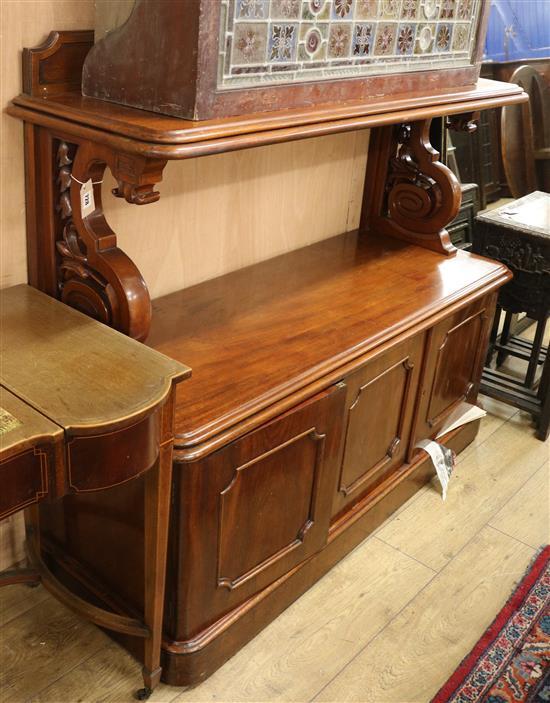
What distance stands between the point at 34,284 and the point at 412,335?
39.8 inches

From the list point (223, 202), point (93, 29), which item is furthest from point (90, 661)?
point (93, 29)

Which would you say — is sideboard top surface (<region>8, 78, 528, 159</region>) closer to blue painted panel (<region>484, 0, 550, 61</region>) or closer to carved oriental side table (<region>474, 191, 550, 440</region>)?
carved oriental side table (<region>474, 191, 550, 440</region>)

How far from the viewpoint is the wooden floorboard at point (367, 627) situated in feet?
6.26

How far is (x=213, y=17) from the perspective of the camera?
1.46 m

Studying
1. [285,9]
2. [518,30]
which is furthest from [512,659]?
[518,30]

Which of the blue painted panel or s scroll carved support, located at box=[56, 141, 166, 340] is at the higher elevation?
the blue painted panel

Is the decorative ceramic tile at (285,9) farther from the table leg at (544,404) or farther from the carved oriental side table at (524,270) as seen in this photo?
the table leg at (544,404)

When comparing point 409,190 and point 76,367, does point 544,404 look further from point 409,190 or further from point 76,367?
point 76,367

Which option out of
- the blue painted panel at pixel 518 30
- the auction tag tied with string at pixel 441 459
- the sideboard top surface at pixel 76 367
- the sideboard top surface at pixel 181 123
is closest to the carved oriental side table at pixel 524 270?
the auction tag tied with string at pixel 441 459

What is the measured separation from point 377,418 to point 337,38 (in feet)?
3.40

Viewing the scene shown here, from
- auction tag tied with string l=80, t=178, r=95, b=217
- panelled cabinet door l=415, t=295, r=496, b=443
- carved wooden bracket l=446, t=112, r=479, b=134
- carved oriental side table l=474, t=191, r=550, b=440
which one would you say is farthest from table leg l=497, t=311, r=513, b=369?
auction tag tied with string l=80, t=178, r=95, b=217

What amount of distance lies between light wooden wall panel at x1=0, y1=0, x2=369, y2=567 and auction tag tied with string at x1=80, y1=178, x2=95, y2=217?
0.57ft

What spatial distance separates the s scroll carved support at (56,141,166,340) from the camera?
65.2 inches

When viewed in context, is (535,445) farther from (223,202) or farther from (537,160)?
(537,160)
